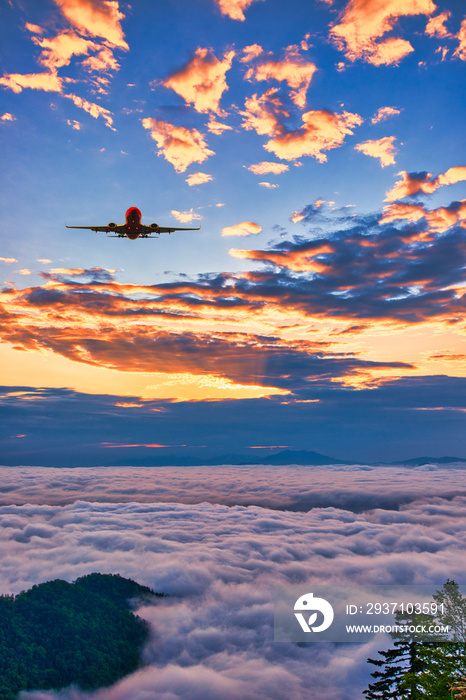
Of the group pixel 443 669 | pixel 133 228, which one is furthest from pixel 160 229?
pixel 443 669

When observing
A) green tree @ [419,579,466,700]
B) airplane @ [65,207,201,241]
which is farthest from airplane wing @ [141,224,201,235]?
green tree @ [419,579,466,700]

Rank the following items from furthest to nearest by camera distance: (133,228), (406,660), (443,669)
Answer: (133,228) → (406,660) → (443,669)

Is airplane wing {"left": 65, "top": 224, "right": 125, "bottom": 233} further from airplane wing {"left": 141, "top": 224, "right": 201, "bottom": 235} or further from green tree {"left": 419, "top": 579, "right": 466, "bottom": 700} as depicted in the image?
green tree {"left": 419, "top": 579, "right": 466, "bottom": 700}

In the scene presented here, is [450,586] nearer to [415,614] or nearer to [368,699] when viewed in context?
[415,614]

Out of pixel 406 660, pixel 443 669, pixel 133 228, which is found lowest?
pixel 406 660

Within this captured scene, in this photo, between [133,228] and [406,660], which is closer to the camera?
[406,660]

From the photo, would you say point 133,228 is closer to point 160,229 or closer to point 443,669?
point 160,229

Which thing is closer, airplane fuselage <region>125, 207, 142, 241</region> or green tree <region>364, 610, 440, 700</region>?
green tree <region>364, 610, 440, 700</region>

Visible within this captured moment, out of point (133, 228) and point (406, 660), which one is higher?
point (133, 228)
